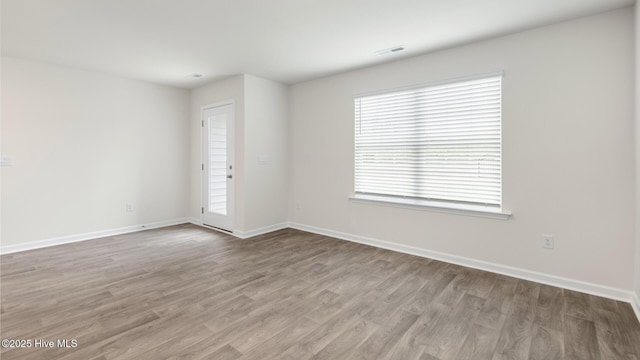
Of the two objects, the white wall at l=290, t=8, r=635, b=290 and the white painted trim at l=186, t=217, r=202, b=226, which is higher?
the white wall at l=290, t=8, r=635, b=290

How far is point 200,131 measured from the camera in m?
5.41

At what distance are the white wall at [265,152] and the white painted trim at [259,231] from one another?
48mm

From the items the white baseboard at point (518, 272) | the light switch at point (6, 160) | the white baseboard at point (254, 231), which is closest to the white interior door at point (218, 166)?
→ the white baseboard at point (254, 231)

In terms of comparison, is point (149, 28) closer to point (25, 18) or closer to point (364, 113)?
point (25, 18)

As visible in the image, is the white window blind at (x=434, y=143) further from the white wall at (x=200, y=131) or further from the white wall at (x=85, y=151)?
the white wall at (x=85, y=151)

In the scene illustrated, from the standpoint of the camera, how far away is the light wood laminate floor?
6.34 feet

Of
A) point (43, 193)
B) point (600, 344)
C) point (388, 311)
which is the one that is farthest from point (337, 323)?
point (43, 193)

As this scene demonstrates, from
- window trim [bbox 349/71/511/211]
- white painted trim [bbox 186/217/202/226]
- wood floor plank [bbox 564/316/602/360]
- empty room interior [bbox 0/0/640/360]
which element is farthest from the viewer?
white painted trim [bbox 186/217/202/226]

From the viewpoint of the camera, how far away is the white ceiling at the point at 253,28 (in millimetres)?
2521

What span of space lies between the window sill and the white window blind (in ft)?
0.23

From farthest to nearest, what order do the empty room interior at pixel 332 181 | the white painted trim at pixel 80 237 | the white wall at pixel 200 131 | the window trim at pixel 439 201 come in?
the white wall at pixel 200 131
the white painted trim at pixel 80 237
the window trim at pixel 439 201
the empty room interior at pixel 332 181

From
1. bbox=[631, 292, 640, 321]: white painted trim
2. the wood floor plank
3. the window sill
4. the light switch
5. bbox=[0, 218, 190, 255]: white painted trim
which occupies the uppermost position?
the light switch

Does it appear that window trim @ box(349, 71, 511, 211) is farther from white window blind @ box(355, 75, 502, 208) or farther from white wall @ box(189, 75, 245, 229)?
white wall @ box(189, 75, 245, 229)

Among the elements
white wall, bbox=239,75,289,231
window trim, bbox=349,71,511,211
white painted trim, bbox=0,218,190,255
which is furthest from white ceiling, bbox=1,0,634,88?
white painted trim, bbox=0,218,190,255
